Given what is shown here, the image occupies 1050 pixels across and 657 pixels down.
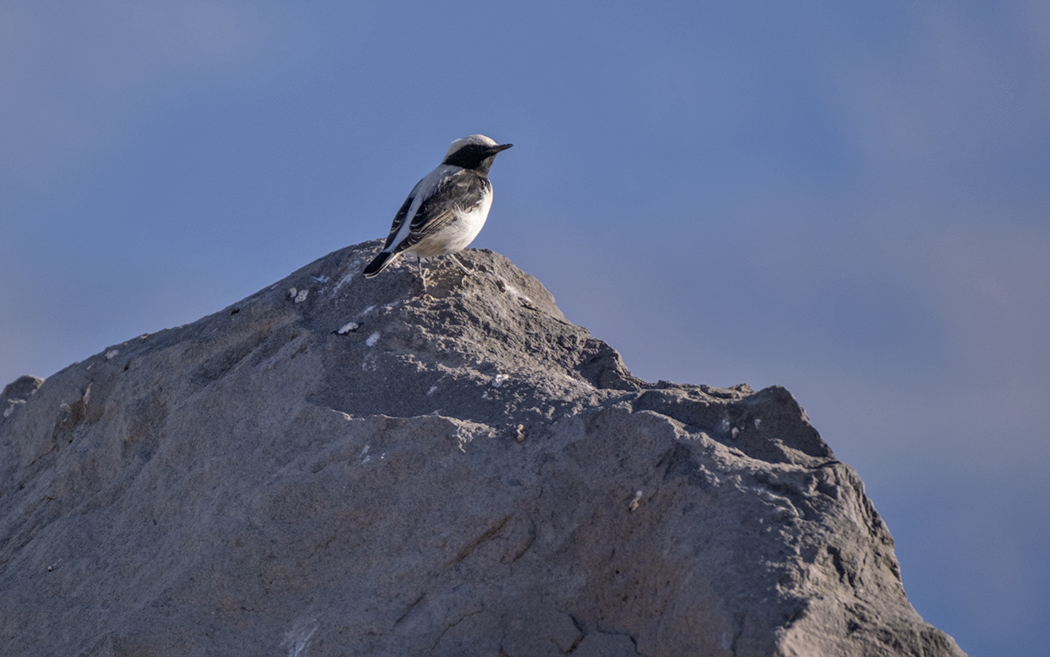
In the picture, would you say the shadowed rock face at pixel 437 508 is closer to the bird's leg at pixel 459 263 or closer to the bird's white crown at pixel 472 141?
the bird's leg at pixel 459 263

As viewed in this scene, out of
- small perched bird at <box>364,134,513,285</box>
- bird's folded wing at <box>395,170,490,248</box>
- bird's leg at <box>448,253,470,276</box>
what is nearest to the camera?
bird's leg at <box>448,253,470,276</box>

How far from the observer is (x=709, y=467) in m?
4.36

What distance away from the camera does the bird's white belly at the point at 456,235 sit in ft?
20.2

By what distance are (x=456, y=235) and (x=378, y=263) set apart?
668 millimetres

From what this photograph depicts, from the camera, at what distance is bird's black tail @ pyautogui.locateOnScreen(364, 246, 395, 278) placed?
588 cm

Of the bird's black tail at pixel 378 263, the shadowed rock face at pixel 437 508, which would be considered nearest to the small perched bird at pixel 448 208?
the bird's black tail at pixel 378 263

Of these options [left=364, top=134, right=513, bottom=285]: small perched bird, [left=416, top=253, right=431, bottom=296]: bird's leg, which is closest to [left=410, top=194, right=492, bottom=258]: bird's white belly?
[left=364, top=134, right=513, bottom=285]: small perched bird

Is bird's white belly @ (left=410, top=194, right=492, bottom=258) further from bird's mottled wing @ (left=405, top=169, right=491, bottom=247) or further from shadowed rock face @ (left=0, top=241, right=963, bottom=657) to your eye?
shadowed rock face @ (left=0, top=241, right=963, bottom=657)

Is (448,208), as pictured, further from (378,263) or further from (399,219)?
(378,263)

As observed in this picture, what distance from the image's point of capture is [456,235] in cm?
640

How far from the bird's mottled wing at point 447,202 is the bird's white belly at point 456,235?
3 cm

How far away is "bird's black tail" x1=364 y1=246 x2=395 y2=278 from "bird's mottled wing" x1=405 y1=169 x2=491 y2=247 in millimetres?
138

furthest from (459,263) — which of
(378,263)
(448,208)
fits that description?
(448,208)

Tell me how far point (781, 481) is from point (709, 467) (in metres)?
0.30
